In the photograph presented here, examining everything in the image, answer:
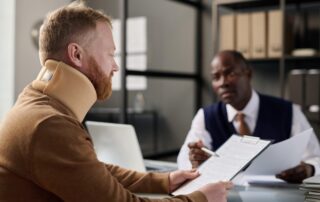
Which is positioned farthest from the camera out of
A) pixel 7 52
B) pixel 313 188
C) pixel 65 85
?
pixel 7 52

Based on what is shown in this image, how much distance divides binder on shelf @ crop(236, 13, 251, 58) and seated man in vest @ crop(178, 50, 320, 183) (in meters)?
1.09

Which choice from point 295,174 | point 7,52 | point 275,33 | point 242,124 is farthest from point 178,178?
point 7,52

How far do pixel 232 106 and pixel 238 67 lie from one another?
0.68 ft

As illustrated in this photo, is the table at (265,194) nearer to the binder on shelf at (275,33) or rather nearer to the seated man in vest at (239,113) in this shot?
the seated man in vest at (239,113)

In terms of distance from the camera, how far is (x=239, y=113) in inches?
83.8

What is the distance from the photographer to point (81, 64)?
3.42ft

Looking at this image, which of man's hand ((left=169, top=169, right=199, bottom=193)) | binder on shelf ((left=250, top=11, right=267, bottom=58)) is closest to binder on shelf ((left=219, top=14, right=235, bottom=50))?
binder on shelf ((left=250, top=11, right=267, bottom=58))

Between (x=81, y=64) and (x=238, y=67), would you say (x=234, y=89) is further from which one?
(x=81, y=64)

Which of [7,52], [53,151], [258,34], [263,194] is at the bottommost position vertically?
[263,194]

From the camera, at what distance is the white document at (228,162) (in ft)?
3.86

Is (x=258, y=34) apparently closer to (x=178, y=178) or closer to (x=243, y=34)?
(x=243, y=34)

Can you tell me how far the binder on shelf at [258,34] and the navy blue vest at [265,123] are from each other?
1046 mm

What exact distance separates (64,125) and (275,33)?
99.8 inches

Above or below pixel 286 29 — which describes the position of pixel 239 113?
below
